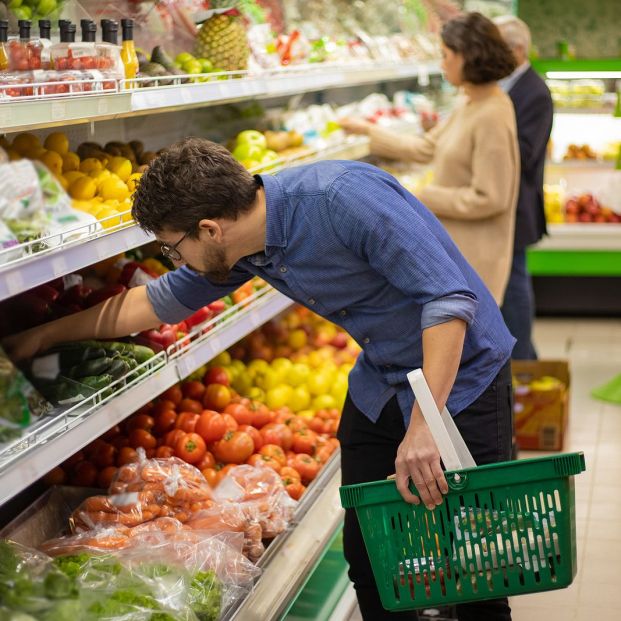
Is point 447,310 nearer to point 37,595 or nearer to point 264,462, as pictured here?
point 37,595

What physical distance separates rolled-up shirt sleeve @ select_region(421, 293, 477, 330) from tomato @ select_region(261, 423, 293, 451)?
1.45m

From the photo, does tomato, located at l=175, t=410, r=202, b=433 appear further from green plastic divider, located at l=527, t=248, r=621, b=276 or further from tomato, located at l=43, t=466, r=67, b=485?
green plastic divider, located at l=527, t=248, r=621, b=276

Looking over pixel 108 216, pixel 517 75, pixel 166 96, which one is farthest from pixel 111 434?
pixel 517 75

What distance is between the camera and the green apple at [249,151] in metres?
3.97

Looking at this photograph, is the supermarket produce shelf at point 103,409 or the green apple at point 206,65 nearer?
the supermarket produce shelf at point 103,409

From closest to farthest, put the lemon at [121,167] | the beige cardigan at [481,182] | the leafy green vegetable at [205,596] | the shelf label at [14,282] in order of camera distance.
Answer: the shelf label at [14,282] < the leafy green vegetable at [205,596] < the lemon at [121,167] < the beige cardigan at [481,182]

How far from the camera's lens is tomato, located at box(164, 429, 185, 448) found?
317 centimetres

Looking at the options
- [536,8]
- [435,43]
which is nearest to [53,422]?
[435,43]

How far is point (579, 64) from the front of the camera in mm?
7492

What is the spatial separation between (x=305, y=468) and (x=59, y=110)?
5.17ft

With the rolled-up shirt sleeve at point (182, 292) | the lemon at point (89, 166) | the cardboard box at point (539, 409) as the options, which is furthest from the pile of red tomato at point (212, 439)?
the cardboard box at point (539, 409)

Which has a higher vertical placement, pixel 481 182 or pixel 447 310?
pixel 447 310

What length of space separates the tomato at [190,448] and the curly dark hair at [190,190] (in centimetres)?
114

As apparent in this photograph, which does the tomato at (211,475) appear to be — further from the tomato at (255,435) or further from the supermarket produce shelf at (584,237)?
the supermarket produce shelf at (584,237)
